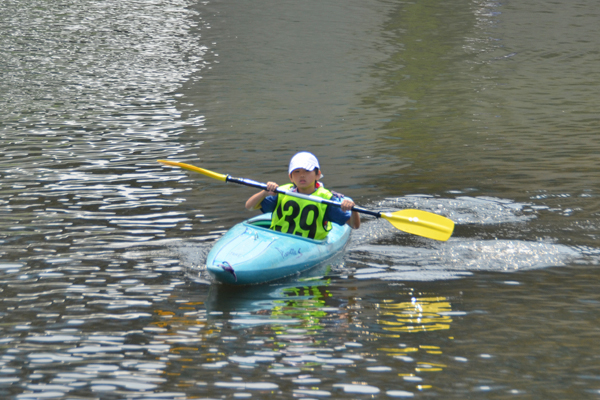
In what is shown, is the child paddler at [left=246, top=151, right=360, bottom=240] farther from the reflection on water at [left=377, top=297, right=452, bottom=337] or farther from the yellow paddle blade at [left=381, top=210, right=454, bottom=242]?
the reflection on water at [left=377, top=297, right=452, bottom=337]

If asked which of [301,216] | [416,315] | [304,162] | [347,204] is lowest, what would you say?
[416,315]

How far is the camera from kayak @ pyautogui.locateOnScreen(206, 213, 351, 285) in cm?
744

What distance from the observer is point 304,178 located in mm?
8242

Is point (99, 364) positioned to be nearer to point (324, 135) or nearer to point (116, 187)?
point (116, 187)

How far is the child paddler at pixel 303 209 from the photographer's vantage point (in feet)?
27.5

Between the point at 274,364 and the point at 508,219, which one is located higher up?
the point at 508,219

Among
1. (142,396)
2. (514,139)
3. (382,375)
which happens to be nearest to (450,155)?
(514,139)

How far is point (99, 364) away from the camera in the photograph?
5695 mm

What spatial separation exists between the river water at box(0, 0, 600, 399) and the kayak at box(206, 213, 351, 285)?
0.21m

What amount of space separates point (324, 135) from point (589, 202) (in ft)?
20.6

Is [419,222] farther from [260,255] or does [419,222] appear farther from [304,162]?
[260,255]

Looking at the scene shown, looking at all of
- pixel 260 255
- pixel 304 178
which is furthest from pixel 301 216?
pixel 260 255

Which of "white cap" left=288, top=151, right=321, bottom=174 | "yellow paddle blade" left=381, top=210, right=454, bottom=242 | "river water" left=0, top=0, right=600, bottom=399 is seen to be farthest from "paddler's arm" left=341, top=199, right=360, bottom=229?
"white cap" left=288, top=151, right=321, bottom=174

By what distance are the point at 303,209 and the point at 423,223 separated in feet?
4.82
